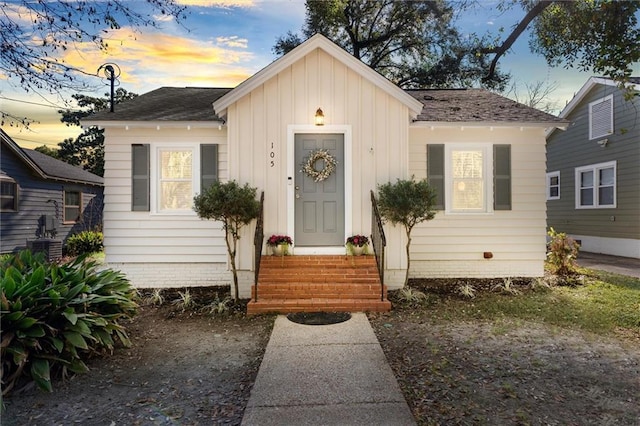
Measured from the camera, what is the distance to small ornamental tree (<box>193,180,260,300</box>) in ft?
18.7

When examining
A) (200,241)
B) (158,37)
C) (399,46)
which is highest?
(399,46)

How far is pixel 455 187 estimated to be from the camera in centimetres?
765

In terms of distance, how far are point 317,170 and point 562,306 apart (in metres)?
4.43

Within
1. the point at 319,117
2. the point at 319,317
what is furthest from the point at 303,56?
the point at 319,317

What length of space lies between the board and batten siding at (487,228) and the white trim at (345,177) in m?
1.73

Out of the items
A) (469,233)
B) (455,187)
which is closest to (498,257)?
(469,233)

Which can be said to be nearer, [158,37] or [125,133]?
[158,37]

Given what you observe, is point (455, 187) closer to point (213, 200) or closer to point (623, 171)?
point (213, 200)

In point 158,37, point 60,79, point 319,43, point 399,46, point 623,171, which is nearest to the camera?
point 60,79

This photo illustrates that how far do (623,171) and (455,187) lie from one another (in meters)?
6.56

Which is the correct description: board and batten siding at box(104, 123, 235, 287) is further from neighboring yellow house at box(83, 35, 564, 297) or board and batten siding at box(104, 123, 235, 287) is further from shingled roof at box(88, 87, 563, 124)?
shingled roof at box(88, 87, 563, 124)

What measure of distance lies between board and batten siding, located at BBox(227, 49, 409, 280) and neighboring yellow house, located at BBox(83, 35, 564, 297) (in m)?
0.02

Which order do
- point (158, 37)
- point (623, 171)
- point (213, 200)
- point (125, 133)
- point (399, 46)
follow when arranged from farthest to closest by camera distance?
1. point (399, 46)
2. point (623, 171)
3. point (125, 133)
4. point (213, 200)
5. point (158, 37)

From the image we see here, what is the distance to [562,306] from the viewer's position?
19.0 feet
